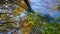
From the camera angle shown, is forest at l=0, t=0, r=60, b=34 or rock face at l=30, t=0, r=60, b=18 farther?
rock face at l=30, t=0, r=60, b=18

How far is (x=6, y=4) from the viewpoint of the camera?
5.97ft

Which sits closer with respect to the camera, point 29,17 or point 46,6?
point 29,17

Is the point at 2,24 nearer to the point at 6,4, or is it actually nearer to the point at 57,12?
the point at 6,4

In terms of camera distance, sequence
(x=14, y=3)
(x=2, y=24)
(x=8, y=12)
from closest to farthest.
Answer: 1. (x=2, y=24)
2. (x=8, y=12)
3. (x=14, y=3)

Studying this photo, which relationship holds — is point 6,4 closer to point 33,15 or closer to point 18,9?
point 18,9

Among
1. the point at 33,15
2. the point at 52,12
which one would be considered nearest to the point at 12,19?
the point at 33,15

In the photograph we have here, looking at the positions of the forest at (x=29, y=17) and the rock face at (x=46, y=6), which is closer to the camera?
the forest at (x=29, y=17)

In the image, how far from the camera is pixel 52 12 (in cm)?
170

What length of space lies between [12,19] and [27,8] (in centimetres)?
24

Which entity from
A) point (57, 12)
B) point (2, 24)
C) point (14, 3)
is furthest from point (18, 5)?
point (57, 12)

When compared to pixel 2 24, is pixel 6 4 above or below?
above

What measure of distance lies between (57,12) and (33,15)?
26 centimetres

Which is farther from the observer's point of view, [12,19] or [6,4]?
[6,4]

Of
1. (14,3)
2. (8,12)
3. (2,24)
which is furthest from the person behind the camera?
(14,3)
